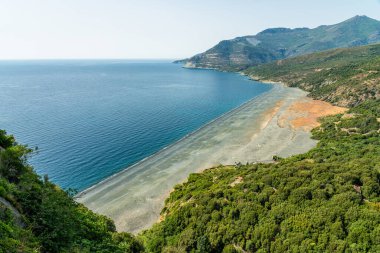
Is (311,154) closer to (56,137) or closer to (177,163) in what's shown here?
(177,163)

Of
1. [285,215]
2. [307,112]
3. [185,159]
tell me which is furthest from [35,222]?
[307,112]

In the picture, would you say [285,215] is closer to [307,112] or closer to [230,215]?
[230,215]

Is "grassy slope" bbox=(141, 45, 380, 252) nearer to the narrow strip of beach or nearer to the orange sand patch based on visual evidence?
the narrow strip of beach

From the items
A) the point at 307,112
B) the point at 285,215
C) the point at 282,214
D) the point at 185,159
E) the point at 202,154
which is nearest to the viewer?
the point at 285,215

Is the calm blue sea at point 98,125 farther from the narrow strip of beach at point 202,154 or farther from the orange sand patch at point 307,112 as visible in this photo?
the orange sand patch at point 307,112

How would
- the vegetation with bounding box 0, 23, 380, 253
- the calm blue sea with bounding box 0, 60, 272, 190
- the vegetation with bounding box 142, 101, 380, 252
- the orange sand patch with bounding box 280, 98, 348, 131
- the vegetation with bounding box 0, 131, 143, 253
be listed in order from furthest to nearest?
the orange sand patch with bounding box 280, 98, 348, 131 < the calm blue sea with bounding box 0, 60, 272, 190 < the vegetation with bounding box 142, 101, 380, 252 < the vegetation with bounding box 0, 23, 380, 253 < the vegetation with bounding box 0, 131, 143, 253

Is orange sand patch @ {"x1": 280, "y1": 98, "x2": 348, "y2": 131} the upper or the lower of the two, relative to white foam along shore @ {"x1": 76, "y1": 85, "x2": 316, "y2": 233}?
upper

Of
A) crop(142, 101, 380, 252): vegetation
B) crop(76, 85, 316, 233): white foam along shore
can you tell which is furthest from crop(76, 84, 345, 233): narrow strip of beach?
crop(142, 101, 380, 252): vegetation
